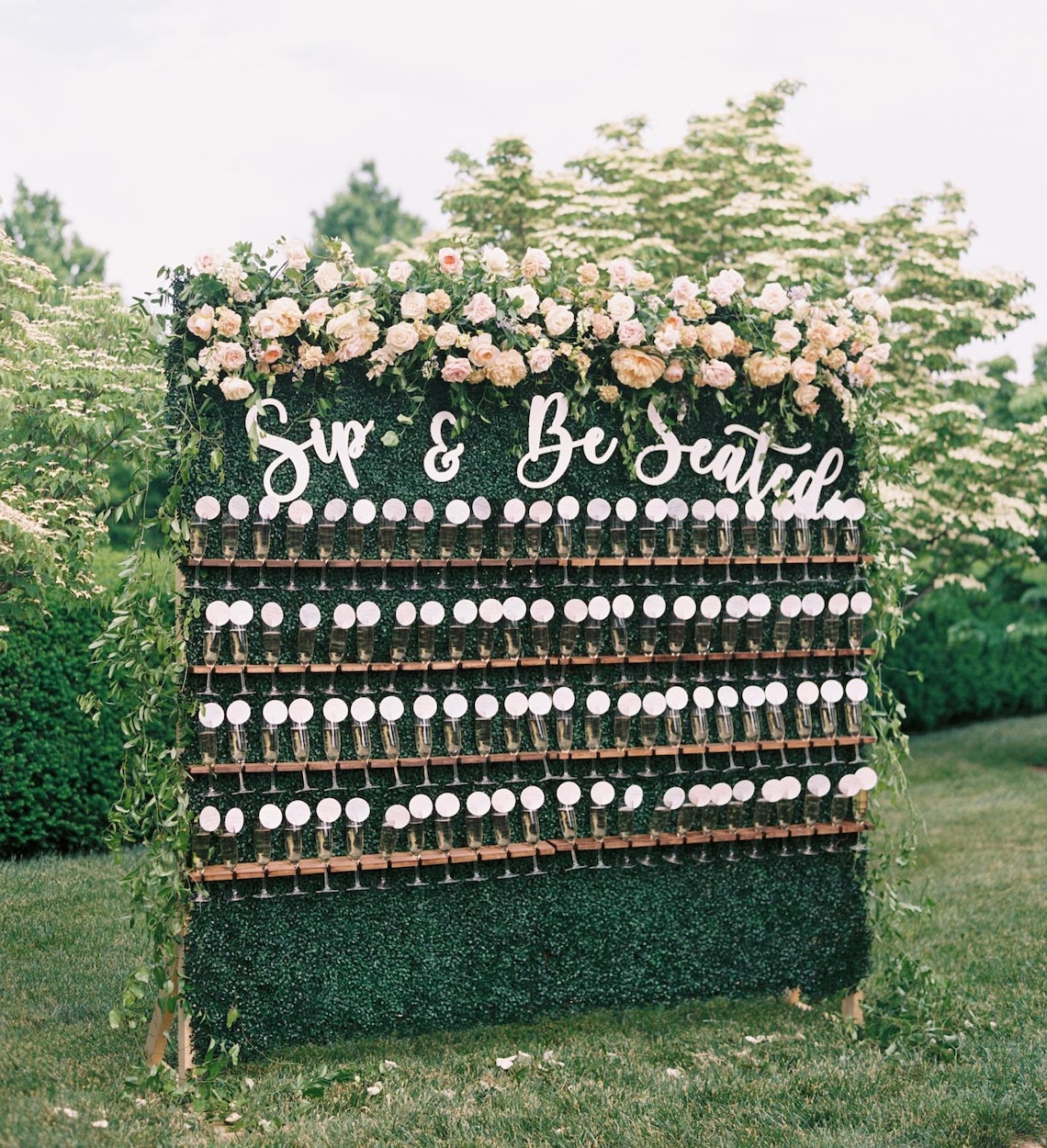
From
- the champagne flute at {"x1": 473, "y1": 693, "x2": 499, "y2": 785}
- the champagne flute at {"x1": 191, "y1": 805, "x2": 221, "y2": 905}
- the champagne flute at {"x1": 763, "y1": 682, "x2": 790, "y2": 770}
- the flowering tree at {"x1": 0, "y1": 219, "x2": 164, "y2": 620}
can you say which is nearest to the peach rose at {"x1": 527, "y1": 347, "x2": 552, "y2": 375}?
the champagne flute at {"x1": 473, "y1": 693, "x2": 499, "y2": 785}

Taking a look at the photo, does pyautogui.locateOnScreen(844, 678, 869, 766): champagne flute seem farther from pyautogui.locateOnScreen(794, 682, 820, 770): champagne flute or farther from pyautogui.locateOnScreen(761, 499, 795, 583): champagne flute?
pyautogui.locateOnScreen(761, 499, 795, 583): champagne flute

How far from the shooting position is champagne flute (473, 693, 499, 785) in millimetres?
4848

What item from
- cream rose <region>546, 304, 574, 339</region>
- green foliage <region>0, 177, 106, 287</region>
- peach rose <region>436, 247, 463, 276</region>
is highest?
green foliage <region>0, 177, 106, 287</region>

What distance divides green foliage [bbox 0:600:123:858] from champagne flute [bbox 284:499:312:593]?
3447mm

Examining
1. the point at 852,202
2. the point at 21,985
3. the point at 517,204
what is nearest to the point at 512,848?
the point at 21,985

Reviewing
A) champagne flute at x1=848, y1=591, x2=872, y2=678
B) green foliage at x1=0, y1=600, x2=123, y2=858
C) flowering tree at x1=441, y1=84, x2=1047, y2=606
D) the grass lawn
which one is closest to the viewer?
the grass lawn

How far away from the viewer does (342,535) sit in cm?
473

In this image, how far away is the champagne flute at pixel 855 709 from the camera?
5.26 metres

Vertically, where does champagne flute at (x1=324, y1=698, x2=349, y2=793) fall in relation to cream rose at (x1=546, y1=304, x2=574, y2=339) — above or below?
below

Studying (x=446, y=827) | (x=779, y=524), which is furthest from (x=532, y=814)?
(x=779, y=524)

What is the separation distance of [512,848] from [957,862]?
4.86 m

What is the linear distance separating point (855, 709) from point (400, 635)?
2.02m

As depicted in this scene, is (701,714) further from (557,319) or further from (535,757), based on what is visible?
(557,319)

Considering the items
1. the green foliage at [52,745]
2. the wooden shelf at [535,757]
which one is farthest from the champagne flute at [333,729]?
the green foliage at [52,745]
